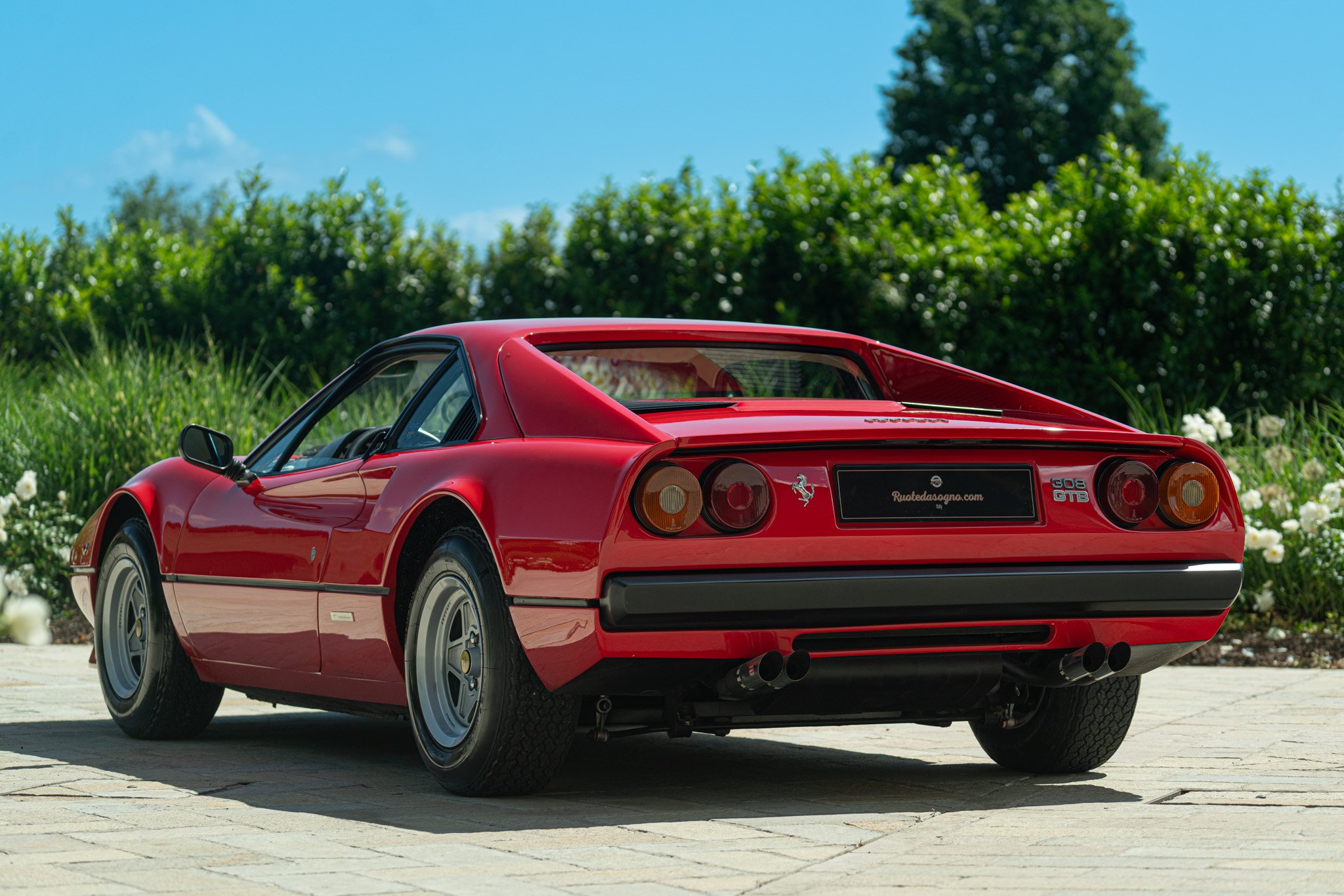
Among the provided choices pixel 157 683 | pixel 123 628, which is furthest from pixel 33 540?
pixel 157 683

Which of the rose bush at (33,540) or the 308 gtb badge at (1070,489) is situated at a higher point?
the 308 gtb badge at (1070,489)

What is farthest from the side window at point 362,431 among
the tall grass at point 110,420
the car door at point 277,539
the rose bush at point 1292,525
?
the tall grass at point 110,420

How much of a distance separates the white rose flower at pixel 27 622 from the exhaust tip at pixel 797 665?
670 cm

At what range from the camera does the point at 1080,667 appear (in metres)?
4.64

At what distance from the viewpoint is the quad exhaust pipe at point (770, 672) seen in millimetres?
4246

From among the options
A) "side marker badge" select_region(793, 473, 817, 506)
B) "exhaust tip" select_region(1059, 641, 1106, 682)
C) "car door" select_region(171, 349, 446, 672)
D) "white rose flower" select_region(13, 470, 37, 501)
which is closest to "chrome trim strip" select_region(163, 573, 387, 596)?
"car door" select_region(171, 349, 446, 672)

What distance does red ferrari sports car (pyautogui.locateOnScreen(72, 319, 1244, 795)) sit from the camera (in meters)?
4.21

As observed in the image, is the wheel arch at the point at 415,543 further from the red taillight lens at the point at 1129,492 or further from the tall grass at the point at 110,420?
the tall grass at the point at 110,420

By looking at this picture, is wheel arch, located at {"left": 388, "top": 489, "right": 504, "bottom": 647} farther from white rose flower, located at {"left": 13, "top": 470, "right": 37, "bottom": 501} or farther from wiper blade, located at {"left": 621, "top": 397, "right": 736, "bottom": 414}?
white rose flower, located at {"left": 13, "top": 470, "right": 37, "bottom": 501}

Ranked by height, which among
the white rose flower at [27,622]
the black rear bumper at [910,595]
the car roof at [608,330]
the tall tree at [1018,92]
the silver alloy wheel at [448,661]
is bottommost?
the white rose flower at [27,622]

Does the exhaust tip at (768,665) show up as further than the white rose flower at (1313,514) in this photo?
No

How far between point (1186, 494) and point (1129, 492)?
0.17 meters

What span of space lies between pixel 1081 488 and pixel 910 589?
59 cm

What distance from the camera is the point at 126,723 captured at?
6.32m
